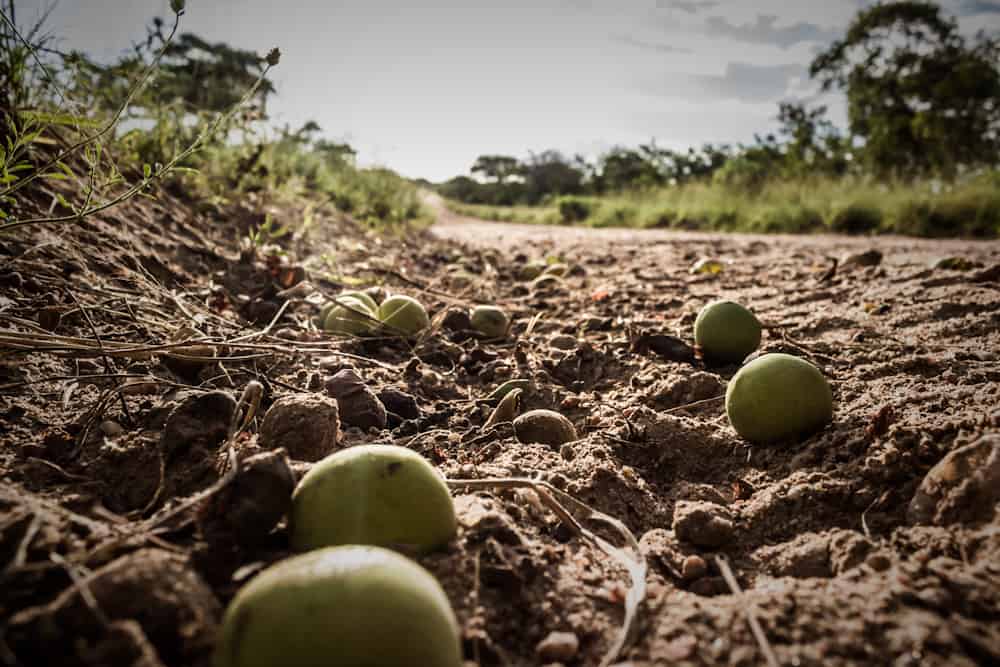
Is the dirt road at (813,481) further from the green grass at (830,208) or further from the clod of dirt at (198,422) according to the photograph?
the green grass at (830,208)

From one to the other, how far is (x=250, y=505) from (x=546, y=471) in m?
0.92

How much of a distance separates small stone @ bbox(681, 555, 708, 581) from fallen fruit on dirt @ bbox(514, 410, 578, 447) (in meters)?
0.73

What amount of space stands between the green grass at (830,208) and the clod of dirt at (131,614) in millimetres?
11188

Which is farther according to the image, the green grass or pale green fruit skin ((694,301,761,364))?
the green grass

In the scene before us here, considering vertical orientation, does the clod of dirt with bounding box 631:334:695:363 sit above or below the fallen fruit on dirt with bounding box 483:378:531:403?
above

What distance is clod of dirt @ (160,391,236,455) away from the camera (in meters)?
1.64

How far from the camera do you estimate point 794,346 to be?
279cm

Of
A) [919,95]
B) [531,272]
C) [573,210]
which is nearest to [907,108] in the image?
[919,95]

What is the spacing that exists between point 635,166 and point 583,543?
38486mm

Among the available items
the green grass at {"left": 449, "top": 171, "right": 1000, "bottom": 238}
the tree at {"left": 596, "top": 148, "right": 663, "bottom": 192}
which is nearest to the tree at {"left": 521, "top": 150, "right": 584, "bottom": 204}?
the tree at {"left": 596, "top": 148, "right": 663, "bottom": 192}

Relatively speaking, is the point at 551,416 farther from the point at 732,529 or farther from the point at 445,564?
the point at 445,564

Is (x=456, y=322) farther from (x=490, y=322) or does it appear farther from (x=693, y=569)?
(x=693, y=569)

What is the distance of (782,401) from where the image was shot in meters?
1.92

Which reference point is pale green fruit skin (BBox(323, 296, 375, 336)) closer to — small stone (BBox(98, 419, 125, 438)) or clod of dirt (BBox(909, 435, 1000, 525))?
small stone (BBox(98, 419, 125, 438))
